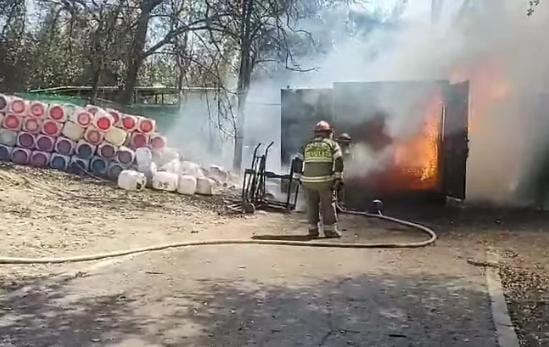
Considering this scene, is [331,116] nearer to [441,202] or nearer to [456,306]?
[441,202]

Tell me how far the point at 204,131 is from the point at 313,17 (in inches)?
178

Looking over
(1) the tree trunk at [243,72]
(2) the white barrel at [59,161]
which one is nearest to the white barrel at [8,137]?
(2) the white barrel at [59,161]

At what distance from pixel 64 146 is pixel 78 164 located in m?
0.43

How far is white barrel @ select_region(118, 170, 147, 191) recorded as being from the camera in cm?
1263

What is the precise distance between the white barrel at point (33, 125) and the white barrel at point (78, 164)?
82cm

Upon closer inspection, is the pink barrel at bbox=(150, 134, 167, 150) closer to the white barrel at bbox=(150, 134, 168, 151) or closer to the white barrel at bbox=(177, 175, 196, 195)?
the white barrel at bbox=(150, 134, 168, 151)

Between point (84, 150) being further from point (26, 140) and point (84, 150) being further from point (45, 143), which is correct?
point (26, 140)

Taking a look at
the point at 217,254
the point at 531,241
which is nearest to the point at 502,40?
the point at 531,241

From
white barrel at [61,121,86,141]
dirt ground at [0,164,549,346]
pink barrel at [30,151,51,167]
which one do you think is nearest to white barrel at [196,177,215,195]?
dirt ground at [0,164,549,346]

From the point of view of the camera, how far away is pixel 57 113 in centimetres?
1334

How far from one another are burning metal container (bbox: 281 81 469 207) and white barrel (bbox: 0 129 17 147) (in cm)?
511

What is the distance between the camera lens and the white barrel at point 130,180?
1263 cm

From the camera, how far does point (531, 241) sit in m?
9.80

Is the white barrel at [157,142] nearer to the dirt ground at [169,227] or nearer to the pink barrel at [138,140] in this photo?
the pink barrel at [138,140]
